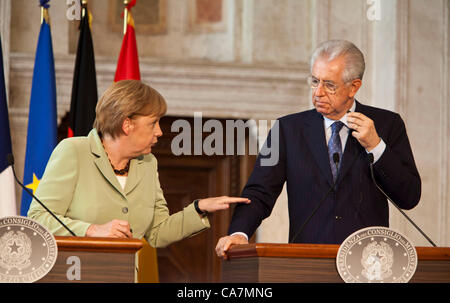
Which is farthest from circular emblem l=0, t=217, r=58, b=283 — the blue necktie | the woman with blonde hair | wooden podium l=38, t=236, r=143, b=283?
the blue necktie

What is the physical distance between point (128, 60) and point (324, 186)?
2.67 metres

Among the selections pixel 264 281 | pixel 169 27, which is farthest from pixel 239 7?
pixel 264 281

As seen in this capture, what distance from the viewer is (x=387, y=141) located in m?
3.05

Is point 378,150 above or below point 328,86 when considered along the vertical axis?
below

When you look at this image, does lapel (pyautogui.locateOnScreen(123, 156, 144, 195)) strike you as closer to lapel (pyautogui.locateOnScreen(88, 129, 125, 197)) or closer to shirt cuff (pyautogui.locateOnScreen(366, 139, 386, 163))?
lapel (pyautogui.locateOnScreen(88, 129, 125, 197))

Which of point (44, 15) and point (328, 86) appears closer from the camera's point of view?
point (328, 86)

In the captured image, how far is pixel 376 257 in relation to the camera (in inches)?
89.4

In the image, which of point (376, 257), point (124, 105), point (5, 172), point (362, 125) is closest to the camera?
point (376, 257)

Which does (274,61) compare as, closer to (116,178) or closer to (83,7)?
(83,7)

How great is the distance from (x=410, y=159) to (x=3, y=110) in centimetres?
297

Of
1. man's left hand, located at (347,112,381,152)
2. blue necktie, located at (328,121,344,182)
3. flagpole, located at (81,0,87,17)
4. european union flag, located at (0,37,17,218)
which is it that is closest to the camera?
man's left hand, located at (347,112,381,152)

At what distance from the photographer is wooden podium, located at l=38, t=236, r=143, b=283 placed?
2.21 meters

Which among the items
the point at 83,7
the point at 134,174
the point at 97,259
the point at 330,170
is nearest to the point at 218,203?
the point at 134,174

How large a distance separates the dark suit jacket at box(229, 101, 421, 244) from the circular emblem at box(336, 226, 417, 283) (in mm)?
565
